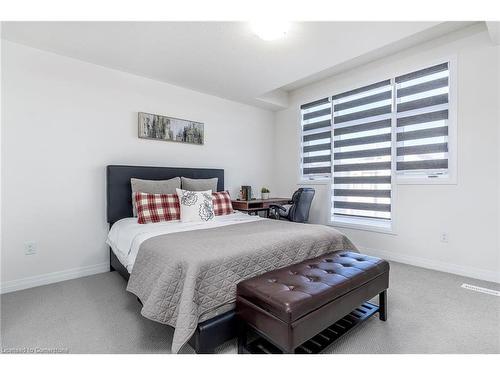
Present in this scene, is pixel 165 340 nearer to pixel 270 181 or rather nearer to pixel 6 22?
pixel 6 22

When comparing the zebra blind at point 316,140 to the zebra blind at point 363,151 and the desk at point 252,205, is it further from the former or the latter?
the desk at point 252,205

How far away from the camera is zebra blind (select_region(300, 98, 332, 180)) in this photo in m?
4.04

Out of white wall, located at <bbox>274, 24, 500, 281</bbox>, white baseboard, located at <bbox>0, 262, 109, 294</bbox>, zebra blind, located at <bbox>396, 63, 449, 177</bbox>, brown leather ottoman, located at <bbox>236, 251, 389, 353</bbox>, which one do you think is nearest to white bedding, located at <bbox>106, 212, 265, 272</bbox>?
white baseboard, located at <bbox>0, 262, 109, 294</bbox>

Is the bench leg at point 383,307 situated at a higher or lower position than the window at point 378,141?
lower

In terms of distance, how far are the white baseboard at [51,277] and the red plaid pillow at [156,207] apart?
0.88 meters

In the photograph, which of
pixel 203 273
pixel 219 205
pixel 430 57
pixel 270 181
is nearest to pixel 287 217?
pixel 219 205

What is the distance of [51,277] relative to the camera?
8.61ft

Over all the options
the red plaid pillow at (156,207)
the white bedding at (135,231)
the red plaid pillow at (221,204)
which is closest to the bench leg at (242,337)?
the white bedding at (135,231)

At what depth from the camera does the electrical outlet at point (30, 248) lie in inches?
98.5

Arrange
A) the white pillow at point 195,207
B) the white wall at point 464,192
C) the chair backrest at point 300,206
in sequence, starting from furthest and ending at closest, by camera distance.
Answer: the chair backrest at point 300,206 → the white pillow at point 195,207 → the white wall at point 464,192

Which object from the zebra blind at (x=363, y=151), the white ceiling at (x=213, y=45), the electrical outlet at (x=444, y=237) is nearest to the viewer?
the white ceiling at (x=213, y=45)

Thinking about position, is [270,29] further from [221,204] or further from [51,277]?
[51,277]

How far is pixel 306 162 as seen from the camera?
437cm

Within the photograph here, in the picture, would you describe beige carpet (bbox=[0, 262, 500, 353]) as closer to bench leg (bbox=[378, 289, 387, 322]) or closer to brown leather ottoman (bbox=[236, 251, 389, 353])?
bench leg (bbox=[378, 289, 387, 322])
